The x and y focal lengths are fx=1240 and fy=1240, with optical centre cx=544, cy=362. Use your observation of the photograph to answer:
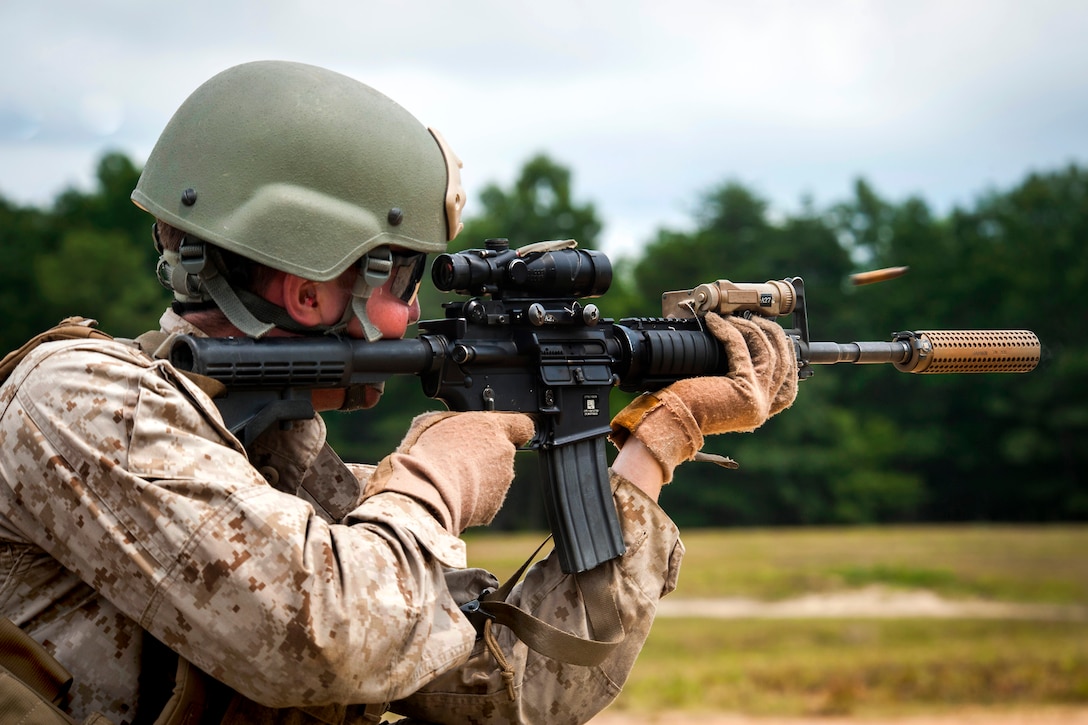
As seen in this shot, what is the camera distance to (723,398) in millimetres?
3889

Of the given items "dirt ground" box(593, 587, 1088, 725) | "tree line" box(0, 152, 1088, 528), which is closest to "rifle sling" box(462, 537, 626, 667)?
"dirt ground" box(593, 587, 1088, 725)

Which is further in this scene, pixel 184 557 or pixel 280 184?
pixel 280 184

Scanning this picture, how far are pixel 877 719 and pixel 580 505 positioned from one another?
38.3 feet

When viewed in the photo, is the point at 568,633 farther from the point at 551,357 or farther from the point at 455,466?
the point at 551,357

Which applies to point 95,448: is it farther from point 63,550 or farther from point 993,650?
point 993,650

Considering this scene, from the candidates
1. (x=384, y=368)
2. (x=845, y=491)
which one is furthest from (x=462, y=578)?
(x=845, y=491)

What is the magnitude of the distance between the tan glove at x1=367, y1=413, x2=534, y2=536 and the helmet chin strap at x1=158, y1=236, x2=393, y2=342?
12.9 inches

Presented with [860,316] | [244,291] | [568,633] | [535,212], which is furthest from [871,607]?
[535,212]

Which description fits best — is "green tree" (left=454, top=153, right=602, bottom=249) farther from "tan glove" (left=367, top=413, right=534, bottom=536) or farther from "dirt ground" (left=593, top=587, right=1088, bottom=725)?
"tan glove" (left=367, top=413, right=534, bottom=536)

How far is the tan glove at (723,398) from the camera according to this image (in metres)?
3.81

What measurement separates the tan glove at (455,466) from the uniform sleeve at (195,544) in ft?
0.97

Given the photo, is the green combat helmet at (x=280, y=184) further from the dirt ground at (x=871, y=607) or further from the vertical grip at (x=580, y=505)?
the dirt ground at (x=871, y=607)

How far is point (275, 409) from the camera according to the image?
3188 millimetres

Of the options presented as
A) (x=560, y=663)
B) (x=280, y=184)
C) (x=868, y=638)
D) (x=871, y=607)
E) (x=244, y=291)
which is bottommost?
(x=871, y=607)
